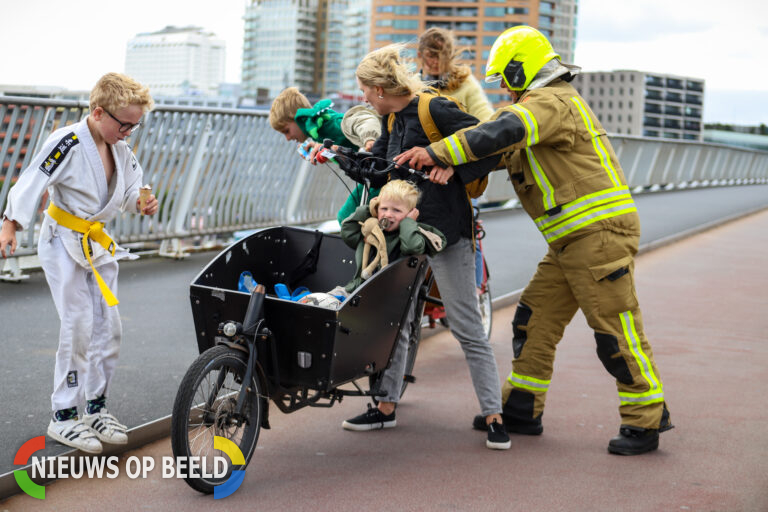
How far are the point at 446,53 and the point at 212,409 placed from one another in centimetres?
362

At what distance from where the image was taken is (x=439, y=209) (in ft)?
16.5

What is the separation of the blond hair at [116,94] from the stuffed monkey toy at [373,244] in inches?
46.1

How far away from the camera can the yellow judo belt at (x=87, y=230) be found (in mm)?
4574

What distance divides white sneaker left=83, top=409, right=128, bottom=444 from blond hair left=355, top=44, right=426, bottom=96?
2044 mm

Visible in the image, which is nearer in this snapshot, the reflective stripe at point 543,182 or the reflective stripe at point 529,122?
the reflective stripe at point 529,122

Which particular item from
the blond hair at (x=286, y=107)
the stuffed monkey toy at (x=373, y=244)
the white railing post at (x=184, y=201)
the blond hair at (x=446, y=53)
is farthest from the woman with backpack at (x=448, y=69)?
the white railing post at (x=184, y=201)

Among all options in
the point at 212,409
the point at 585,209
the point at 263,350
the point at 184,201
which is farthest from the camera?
the point at 184,201

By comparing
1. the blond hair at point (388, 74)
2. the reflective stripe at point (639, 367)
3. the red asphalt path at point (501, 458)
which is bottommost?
the red asphalt path at point (501, 458)

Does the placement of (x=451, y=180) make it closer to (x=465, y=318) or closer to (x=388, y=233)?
(x=388, y=233)

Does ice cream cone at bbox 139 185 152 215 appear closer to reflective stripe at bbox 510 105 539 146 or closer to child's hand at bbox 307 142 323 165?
child's hand at bbox 307 142 323 165

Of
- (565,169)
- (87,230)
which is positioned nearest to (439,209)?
(565,169)

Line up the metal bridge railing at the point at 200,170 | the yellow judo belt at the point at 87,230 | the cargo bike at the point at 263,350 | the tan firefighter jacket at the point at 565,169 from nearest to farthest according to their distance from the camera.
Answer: the cargo bike at the point at 263,350 < the yellow judo belt at the point at 87,230 < the tan firefighter jacket at the point at 565,169 < the metal bridge railing at the point at 200,170

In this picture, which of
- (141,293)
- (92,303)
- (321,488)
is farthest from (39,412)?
(141,293)

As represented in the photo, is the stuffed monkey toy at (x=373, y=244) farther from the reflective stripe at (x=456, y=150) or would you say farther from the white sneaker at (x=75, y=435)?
the white sneaker at (x=75, y=435)
